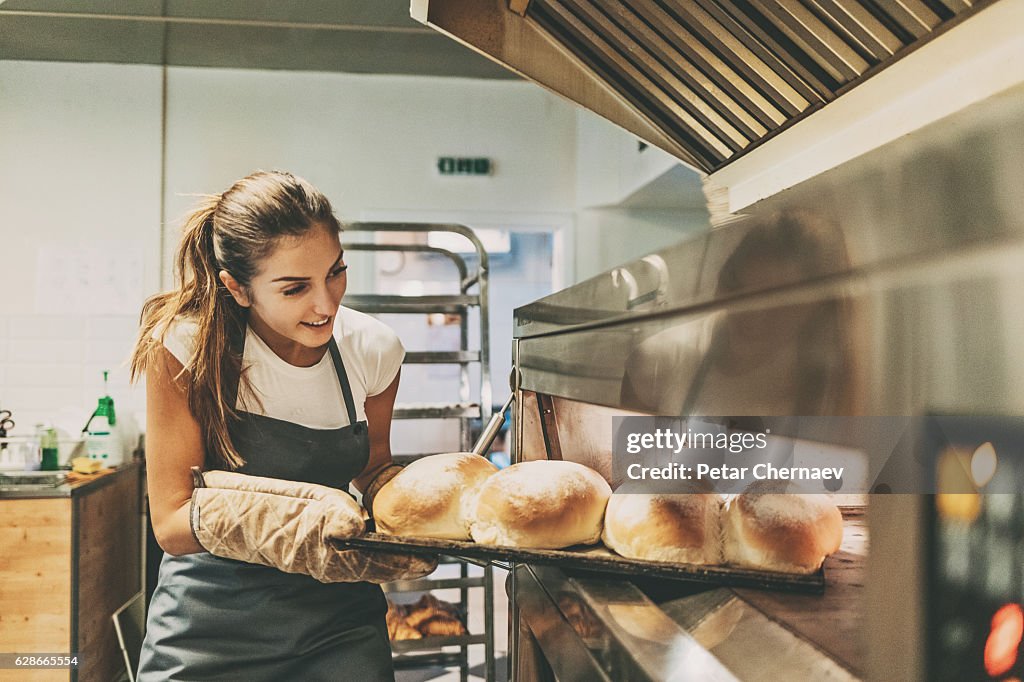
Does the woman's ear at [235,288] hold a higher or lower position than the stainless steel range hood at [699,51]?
lower

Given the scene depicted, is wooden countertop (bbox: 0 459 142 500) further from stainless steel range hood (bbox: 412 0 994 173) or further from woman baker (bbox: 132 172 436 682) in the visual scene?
stainless steel range hood (bbox: 412 0 994 173)

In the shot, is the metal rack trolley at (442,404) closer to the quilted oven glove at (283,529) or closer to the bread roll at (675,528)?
the quilted oven glove at (283,529)

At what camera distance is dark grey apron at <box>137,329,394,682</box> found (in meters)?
1.30

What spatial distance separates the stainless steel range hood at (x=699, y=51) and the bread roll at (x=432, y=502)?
1.97ft

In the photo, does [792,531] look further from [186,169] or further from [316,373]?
[186,169]

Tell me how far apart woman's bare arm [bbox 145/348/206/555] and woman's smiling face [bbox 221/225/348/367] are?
186mm

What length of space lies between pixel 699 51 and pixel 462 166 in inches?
99.3

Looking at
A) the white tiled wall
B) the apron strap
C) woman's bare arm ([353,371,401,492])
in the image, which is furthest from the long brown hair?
the white tiled wall

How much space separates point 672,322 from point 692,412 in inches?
2.5

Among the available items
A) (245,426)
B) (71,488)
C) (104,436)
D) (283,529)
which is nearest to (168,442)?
(245,426)

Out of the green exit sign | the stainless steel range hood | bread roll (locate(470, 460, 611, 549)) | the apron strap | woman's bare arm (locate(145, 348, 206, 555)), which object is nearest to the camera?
bread roll (locate(470, 460, 611, 549))

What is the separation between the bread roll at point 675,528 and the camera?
1.89ft

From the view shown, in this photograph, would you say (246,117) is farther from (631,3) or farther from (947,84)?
(947,84)

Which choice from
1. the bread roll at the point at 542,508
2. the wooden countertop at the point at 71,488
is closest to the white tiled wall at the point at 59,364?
the wooden countertop at the point at 71,488
